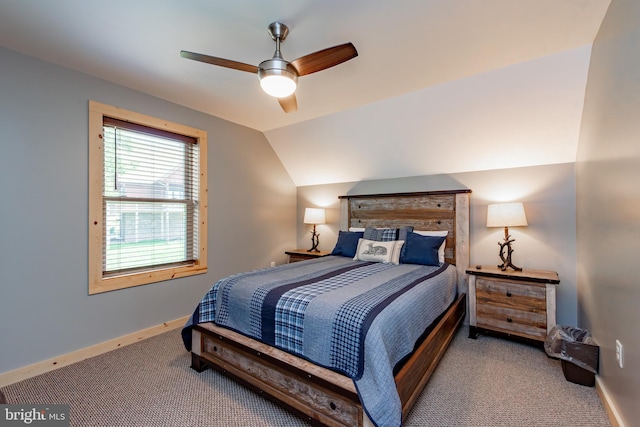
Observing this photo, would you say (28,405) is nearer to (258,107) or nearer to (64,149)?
(64,149)

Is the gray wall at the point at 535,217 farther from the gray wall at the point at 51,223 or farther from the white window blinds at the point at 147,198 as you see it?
the gray wall at the point at 51,223

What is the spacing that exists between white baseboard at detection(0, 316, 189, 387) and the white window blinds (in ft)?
2.10

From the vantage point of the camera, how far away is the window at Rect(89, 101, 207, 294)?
103 inches

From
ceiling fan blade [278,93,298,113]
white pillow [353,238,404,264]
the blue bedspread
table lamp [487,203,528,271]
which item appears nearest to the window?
the blue bedspread

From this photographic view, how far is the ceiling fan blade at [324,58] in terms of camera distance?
5.44 ft

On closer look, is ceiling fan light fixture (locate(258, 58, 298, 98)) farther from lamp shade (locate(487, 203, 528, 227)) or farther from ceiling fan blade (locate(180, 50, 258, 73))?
lamp shade (locate(487, 203, 528, 227))

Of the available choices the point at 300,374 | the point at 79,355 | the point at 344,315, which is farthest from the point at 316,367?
the point at 79,355

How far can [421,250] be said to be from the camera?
3.08m

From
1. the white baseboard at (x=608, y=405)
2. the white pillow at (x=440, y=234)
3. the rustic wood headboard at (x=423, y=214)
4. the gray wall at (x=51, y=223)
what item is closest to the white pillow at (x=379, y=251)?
the white pillow at (x=440, y=234)

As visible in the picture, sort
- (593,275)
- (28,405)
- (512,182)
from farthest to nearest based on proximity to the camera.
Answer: (512,182)
(593,275)
(28,405)

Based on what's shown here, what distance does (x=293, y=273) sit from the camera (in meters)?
2.54

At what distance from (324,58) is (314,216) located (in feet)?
9.11

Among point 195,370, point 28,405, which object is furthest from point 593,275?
point 28,405

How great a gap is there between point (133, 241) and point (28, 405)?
1.45m
